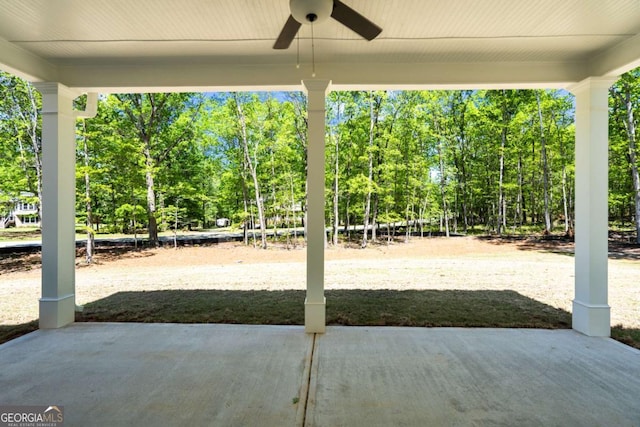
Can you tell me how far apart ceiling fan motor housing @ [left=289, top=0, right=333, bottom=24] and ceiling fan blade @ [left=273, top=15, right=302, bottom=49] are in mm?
47

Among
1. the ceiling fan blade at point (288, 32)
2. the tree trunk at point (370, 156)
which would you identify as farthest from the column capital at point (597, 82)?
the tree trunk at point (370, 156)

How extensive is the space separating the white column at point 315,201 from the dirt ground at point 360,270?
2.39m

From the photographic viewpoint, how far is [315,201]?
344 centimetres

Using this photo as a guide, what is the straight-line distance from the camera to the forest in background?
9.02 metres

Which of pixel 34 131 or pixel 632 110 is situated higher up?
pixel 632 110

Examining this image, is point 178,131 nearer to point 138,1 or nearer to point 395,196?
point 395,196

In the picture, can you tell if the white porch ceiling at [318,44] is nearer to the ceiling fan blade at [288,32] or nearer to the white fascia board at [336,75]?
the white fascia board at [336,75]

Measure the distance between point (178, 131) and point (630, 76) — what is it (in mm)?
13263

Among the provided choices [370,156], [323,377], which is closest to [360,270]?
[370,156]

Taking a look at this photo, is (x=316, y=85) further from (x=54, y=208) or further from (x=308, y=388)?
(x=54, y=208)

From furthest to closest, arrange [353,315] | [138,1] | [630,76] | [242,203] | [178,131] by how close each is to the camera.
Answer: [242,203]
[178,131]
[630,76]
[353,315]
[138,1]

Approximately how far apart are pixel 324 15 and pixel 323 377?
2.50 m

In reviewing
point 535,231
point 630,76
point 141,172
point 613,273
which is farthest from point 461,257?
point 141,172

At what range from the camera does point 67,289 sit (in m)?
3.67
